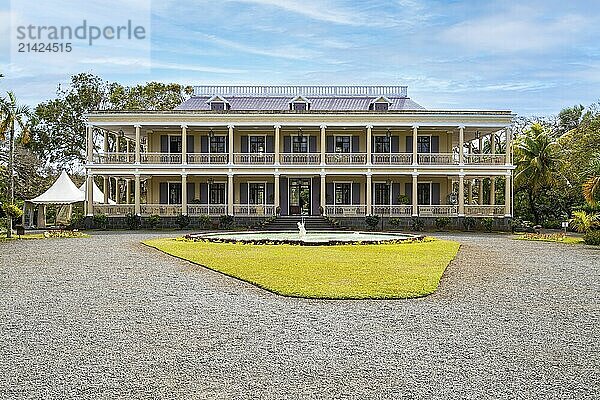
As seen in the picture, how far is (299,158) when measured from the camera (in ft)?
130

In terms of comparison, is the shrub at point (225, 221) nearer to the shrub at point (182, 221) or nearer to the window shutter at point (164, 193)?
the shrub at point (182, 221)

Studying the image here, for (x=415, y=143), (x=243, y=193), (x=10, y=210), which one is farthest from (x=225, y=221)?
(x=415, y=143)

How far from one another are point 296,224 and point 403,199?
6988mm

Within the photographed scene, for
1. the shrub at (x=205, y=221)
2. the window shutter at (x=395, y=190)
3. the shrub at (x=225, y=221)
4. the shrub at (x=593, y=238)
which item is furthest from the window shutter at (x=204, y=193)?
the shrub at (x=593, y=238)

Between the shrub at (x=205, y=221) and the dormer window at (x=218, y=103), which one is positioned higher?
the dormer window at (x=218, y=103)

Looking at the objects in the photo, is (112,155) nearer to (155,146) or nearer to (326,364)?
(155,146)

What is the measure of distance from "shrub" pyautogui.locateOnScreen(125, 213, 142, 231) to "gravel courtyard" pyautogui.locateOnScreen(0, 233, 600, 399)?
22.9m

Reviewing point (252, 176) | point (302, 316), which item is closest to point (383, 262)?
point (302, 316)

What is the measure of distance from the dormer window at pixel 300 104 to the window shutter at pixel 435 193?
8841 millimetres

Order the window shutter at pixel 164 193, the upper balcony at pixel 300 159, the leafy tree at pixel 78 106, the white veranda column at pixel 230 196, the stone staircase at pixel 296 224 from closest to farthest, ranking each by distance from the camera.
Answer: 1. the stone staircase at pixel 296 224
2. the white veranda column at pixel 230 196
3. the upper balcony at pixel 300 159
4. the window shutter at pixel 164 193
5. the leafy tree at pixel 78 106

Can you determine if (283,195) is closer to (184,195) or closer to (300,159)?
(300,159)

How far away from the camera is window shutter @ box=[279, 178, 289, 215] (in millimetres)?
39781

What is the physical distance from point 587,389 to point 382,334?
2694mm

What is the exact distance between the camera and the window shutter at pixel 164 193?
1597 inches
